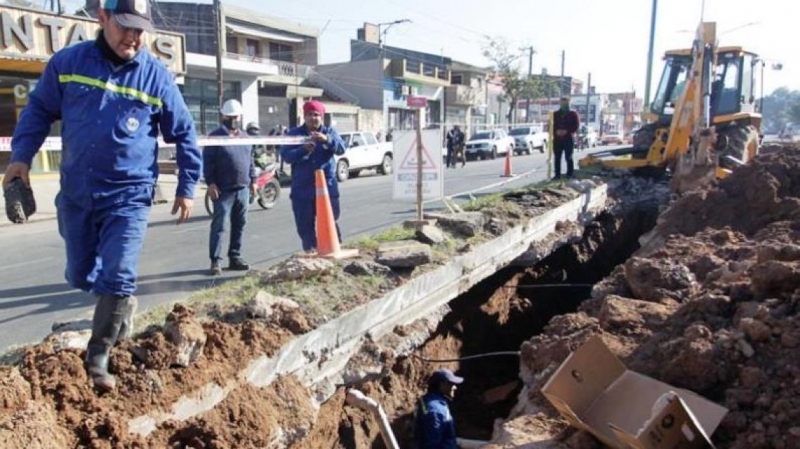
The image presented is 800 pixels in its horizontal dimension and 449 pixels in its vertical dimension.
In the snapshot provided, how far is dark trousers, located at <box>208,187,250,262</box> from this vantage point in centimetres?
693

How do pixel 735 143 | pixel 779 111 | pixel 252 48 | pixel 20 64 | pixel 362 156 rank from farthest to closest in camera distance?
pixel 779 111 → pixel 252 48 → pixel 362 156 → pixel 20 64 → pixel 735 143

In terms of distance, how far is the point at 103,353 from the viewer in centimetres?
309

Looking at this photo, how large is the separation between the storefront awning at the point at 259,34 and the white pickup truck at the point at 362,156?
602 inches

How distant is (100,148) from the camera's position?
3.03m

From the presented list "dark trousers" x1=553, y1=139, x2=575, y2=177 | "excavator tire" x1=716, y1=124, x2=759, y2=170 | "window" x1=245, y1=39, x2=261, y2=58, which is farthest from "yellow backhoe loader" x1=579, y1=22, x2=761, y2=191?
"window" x1=245, y1=39, x2=261, y2=58

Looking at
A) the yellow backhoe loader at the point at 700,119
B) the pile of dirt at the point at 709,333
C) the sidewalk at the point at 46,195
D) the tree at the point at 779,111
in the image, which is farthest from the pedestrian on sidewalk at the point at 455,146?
the tree at the point at 779,111

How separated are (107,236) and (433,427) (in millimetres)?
2283

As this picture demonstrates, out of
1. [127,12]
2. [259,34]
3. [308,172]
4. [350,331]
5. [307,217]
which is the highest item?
[259,34]

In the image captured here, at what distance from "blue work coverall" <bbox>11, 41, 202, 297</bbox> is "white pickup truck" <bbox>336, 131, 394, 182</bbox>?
1734cm

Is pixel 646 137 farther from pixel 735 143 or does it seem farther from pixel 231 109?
pixel 231 109

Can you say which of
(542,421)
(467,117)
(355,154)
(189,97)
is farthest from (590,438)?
(467,117)

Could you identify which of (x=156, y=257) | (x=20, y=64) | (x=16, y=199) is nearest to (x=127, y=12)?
(x=16, y=199)

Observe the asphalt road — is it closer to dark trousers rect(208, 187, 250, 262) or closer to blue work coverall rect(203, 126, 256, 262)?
dark trousers rect(208, 187, 250, 262)

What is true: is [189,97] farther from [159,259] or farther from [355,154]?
[159,259]
